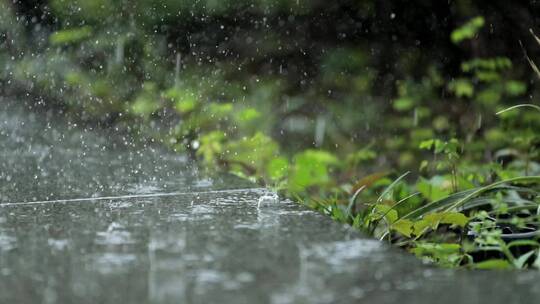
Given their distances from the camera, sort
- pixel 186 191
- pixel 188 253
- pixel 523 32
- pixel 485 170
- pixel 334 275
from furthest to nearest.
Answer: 1. pixel 523 32
2. pixel 485 170
3. pixel 186 191
4. pixel 188 253
5. pixel 334 275

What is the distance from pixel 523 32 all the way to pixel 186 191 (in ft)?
7.86

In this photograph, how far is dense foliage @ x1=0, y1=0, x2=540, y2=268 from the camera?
11.5 ft

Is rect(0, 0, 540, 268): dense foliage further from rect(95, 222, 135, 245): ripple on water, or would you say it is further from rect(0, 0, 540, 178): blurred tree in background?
rect(95, 222, 135, 245): ripple on water

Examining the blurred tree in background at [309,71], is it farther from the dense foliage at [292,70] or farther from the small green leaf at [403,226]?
the small green leaf at [403,226]

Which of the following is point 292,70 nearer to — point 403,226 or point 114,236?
point 403,226

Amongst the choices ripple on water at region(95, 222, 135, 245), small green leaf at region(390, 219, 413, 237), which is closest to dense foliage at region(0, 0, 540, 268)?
small green leaf at region(390, 219, 413, 237)

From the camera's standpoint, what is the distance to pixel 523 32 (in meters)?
3.43

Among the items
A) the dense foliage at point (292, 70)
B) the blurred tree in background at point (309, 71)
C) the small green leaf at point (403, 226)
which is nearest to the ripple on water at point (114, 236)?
the small green leaf at point (403, 226)

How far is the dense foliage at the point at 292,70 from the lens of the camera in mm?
3498

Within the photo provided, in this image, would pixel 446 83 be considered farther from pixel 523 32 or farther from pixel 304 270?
pixel 304 270

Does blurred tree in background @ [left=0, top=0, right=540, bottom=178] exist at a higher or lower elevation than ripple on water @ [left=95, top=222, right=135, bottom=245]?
higher

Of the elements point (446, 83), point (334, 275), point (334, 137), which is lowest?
point (334, 275)

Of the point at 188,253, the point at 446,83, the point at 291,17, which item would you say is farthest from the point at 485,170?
the point at 188,253

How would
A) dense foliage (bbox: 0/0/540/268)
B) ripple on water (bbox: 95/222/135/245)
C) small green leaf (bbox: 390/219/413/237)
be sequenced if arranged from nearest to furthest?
ripple on water (bbox: 95/222/135/245) < small green leaf (bbox: 390/219/413/237) < dense foliage (bbox: 0/0/540/268)
